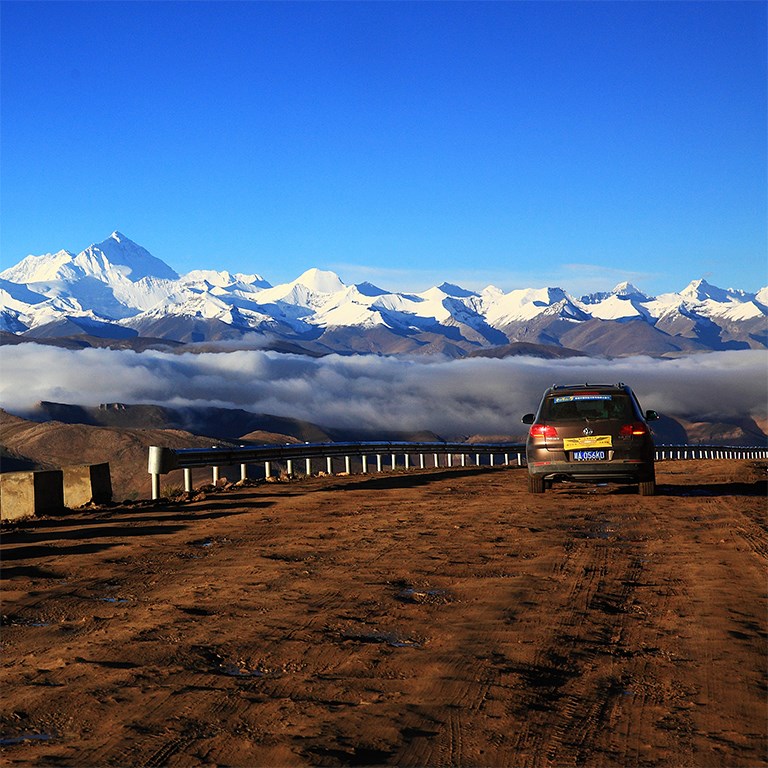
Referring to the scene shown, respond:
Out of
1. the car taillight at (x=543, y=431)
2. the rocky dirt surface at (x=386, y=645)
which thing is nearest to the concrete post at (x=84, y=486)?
the rocky dirt surface at (x=386, y=645)

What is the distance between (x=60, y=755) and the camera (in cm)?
477

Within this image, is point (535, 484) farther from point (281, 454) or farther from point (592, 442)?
point (281, 454)

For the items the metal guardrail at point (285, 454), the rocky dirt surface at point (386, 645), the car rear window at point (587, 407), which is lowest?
the rocky dirt surface at point (386, 645)

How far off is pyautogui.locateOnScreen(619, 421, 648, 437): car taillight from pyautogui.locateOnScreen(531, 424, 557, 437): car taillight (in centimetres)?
110

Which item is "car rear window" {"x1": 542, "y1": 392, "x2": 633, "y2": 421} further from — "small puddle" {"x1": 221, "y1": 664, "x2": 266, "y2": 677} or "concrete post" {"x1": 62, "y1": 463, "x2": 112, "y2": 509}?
"small puddle" {"x1": 221, "y1": 664, "x2": 266, "y2": 677}

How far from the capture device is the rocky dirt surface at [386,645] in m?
4.92

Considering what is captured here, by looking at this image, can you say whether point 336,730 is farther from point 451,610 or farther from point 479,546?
point 479,546

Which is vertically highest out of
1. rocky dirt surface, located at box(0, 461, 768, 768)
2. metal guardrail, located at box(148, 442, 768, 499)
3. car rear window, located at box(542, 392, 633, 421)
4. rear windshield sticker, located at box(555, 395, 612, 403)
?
rear windshield sticker, located at box(555, 395, 612, 403)

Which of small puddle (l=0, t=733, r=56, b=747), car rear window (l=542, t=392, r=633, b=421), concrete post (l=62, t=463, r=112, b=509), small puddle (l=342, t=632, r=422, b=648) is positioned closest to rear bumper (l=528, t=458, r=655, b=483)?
car rear window (l=542, t=392, r=633, b=421)

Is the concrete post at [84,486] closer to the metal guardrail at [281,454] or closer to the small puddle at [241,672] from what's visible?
the metal guardrail at [281,454]

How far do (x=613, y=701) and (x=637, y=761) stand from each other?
91 cm

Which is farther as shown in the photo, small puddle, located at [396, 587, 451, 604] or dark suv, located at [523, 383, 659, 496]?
dark suv, located at [523, 383, 659, 496]

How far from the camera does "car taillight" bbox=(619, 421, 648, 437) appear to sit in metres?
16.9

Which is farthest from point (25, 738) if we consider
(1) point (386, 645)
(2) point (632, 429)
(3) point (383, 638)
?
(2) point (632, 429)
